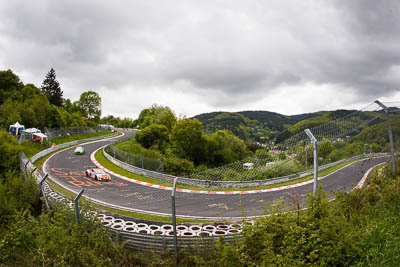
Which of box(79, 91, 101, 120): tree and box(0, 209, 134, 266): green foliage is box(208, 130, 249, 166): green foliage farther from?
box(79, 91, 101, 120): tree

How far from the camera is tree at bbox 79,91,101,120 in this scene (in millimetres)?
68812

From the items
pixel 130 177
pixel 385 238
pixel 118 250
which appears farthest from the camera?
pixel 130 177

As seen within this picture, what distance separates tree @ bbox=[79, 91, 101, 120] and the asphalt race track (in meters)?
53.3

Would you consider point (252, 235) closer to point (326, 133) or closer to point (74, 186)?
point (326, 133)

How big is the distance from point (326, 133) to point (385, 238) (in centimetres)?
315

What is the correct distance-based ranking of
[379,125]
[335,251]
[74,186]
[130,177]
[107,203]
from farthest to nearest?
[130,177] → [74,186] → [107,203] → [379,125] → [335,251]

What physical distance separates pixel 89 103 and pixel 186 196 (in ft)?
216

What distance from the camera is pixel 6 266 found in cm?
566

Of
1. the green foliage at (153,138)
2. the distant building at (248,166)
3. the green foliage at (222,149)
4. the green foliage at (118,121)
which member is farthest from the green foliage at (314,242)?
the green foliage at (118,121)

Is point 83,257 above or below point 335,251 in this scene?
below

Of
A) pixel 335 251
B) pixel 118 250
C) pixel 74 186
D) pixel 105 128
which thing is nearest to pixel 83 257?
pixel 118 250

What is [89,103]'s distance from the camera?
6888cm

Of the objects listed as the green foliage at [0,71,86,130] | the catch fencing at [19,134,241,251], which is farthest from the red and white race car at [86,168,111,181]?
the green foliage at [0,71,86,130]

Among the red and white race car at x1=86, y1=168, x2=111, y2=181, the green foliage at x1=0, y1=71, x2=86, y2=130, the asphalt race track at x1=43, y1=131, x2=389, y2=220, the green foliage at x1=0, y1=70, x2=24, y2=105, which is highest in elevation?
the green foliage at x1=0, y1=70, x2=24, y2=105
